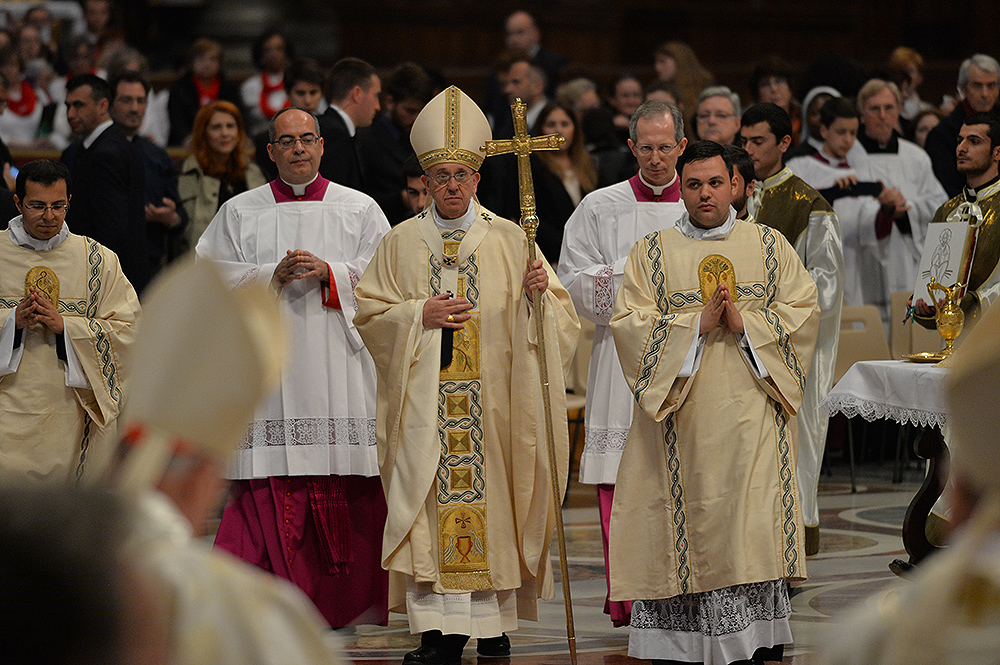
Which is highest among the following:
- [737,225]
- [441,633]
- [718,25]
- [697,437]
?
[718,25]

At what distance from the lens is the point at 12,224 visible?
21.4ft

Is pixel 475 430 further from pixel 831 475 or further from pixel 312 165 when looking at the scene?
pixel 831 475

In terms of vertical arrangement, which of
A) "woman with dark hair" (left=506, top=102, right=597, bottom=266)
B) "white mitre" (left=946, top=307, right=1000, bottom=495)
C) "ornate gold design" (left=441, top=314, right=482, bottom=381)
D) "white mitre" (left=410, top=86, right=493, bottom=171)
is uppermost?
"woman with dark hair" (left=506, top=102, right=597, bottom=266)

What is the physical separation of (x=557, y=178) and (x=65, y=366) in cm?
381

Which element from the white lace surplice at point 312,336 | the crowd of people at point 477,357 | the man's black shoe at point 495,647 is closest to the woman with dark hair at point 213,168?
the crowd of people at point 477,357

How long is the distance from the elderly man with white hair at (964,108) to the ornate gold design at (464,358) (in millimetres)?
5237

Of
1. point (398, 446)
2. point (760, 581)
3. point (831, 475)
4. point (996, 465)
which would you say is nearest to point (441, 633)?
point (398, 446)

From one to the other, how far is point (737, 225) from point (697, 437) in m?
0.88

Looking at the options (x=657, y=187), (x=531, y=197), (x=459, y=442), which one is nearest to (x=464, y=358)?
(x=459, y=442)

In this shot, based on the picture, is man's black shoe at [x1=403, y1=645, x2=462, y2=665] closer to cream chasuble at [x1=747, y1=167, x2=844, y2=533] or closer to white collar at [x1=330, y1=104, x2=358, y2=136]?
cream chasuble at [x1=747, y1=167, x2=844, y2=533]

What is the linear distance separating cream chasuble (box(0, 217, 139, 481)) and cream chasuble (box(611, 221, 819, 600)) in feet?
7.83

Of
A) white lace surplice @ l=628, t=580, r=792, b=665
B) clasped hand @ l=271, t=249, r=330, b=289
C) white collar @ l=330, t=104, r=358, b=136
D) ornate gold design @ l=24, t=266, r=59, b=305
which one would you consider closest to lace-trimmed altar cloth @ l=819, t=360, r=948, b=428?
white lace surplice @ l=628, t=580, r=792, b=665

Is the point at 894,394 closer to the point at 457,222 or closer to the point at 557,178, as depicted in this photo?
the point at 457,222

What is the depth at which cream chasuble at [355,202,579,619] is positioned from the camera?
18.7ft
